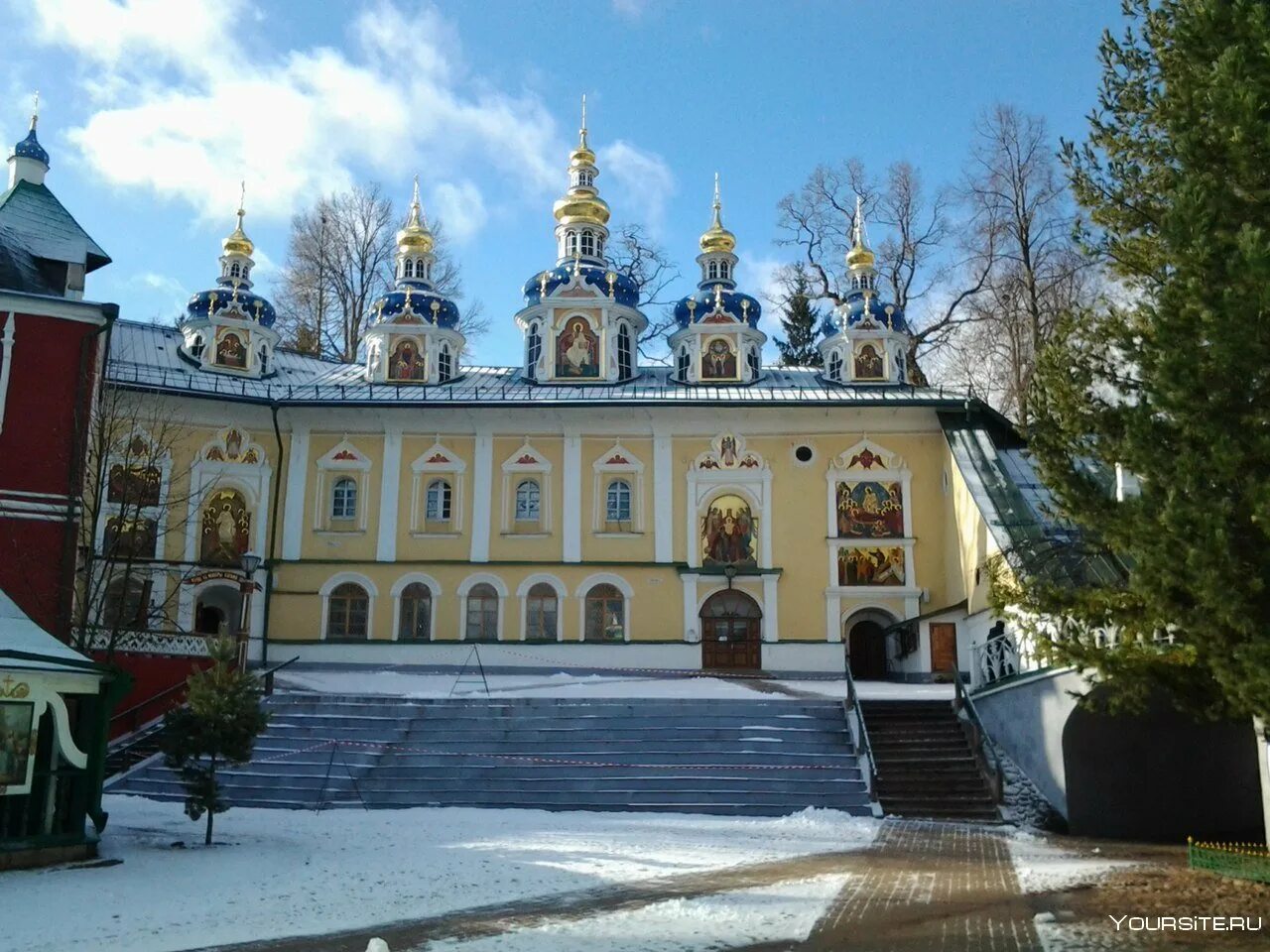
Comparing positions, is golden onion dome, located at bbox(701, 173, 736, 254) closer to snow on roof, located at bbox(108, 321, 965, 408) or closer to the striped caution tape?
snow on roof, located at bbox(108, 321, 965, 408)

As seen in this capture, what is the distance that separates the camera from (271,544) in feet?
90.9

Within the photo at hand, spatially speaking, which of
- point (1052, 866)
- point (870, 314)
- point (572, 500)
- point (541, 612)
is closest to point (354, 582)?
point (541, 612)

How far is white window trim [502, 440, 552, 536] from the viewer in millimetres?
27953

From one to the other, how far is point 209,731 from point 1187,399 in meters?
9.82

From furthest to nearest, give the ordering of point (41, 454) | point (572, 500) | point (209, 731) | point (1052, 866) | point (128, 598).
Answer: point (572, 500) < point (128, 598) < point (41, 454) < point (209, 731) < point (1052, 866)

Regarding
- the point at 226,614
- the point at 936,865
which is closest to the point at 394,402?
the point at 226,614

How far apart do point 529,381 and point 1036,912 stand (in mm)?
→ 21995

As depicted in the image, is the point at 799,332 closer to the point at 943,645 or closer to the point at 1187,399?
the point at 943,645

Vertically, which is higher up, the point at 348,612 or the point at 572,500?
the point at 572,500

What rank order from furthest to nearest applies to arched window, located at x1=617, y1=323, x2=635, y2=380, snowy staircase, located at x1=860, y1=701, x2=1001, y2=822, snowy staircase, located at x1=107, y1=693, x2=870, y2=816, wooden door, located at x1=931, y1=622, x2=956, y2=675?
arched window, located at x1=617, y1=323, x2=635, y2=380 < wooden door, located at x1=931, y1=622, x2=956, y2=675 < snowy staircase, located at x1=107, y1=693, x2=870, y2=816 < snowy staircase, located at x1=860, y1=701, x2=1001, y2=822

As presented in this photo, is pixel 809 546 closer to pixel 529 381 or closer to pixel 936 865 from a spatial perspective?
pixel 529 381

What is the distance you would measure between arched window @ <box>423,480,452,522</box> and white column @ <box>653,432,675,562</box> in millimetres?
4891

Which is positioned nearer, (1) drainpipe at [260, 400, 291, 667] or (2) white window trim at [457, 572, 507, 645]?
(1) drainpipe at [260, 400, 291, 667]

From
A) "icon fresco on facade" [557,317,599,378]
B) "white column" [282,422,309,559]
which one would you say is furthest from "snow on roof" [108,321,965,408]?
"white column" [282,422,309,559]
